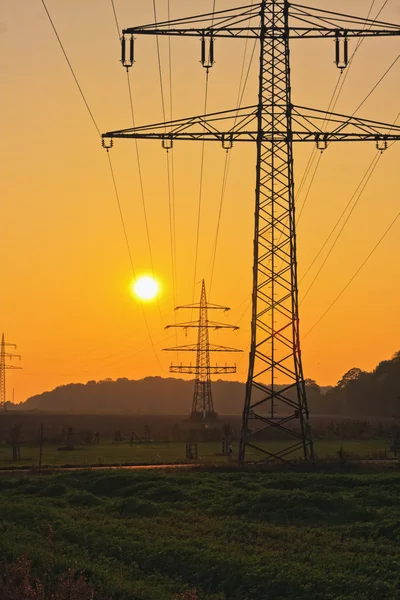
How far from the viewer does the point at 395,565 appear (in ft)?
72.2

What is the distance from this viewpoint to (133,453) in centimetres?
6956

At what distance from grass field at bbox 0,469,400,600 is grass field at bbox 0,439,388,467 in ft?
57.5

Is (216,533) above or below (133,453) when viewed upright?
below

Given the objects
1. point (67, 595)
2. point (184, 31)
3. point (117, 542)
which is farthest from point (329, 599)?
point (184, 31)

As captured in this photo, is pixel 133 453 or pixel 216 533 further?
pixel 133 453

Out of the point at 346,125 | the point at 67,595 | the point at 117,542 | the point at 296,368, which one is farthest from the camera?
the point at 296,368

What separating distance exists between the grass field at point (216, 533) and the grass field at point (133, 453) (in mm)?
17513

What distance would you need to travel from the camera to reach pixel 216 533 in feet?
90.8

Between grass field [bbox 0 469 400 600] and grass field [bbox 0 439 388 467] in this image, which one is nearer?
grass field [bbox 0 469 400 600]

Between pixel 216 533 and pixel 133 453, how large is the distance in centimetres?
4250

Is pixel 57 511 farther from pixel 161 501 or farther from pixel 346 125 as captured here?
pixel 346 125

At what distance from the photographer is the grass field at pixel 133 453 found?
59469 millimetres

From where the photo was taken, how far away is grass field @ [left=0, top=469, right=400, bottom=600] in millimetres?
21266

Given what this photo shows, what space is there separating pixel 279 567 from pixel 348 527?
22.4 feet
